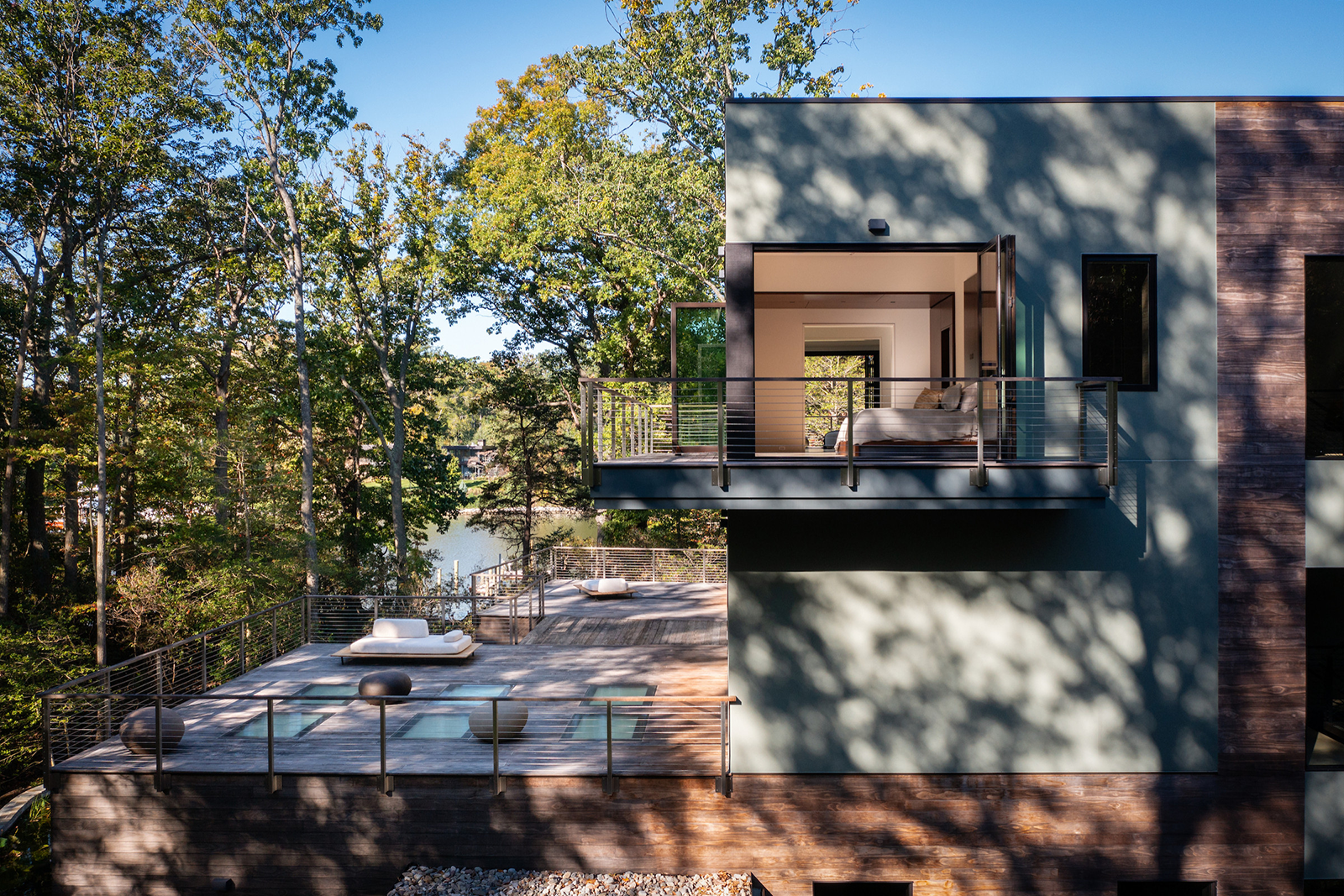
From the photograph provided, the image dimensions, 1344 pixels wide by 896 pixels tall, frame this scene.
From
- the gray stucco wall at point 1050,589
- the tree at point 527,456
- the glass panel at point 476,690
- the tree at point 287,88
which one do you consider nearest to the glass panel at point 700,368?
the gray stucco wall at point 1050,589

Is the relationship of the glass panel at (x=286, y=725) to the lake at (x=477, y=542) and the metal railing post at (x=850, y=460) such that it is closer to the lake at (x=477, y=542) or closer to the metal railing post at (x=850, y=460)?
the metal railing post at (x=850, y=460)

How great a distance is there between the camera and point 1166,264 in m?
6.54

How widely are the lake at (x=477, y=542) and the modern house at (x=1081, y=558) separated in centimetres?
1815

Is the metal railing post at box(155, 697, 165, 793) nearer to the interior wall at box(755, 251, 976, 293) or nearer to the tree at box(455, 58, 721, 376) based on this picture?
the interior wall at box(755, 251, 976, 293)

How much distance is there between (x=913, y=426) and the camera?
21.6ft

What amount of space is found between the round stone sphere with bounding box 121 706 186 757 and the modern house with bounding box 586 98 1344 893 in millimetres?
5253

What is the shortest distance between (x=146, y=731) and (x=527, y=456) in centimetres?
1808

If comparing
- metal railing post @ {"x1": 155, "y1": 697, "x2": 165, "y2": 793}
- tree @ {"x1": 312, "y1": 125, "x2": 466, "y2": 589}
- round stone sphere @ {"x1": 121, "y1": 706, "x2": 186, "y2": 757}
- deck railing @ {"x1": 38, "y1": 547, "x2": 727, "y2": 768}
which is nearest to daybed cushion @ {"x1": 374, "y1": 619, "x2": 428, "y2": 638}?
deck railing @ {"x1": 38, "y1": 547, "x2": 727, "y2": 768}

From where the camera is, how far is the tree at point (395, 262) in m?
20.4

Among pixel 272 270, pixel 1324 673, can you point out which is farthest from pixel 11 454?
pixel 1324 673

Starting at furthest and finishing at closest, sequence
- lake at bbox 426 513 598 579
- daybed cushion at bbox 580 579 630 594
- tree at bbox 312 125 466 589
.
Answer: lake at bbox 426 513 598 579, tree at bbox 312 125 466 589, daybed cushion at bbox 580 579 630 594

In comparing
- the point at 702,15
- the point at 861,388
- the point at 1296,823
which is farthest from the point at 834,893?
the point at 702,15

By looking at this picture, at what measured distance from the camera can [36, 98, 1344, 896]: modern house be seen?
6.43 m

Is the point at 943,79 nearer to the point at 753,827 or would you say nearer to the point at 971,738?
the point at 971,738
